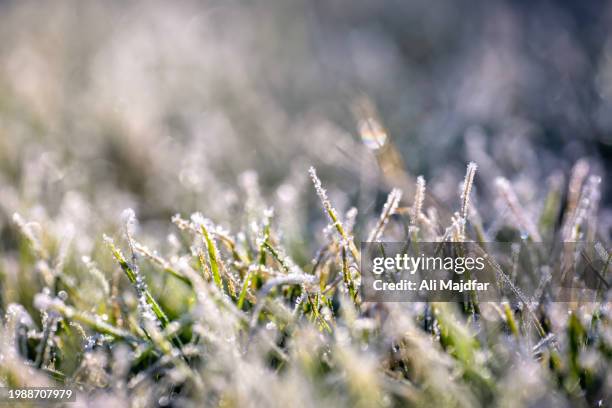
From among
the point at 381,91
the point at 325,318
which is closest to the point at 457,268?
the point at 325,318

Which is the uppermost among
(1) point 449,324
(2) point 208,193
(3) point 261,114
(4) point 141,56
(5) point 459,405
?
(4) point 141,56

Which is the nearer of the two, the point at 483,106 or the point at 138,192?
the point at 138,192

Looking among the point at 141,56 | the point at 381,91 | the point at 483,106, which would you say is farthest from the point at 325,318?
the point at 141,56

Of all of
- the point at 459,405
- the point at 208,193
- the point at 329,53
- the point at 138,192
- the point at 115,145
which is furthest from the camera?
the point at 329,53

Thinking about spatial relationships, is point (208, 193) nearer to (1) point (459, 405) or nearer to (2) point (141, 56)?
(1) point (459, 405)

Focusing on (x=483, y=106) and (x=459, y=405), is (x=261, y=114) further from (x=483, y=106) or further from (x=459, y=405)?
(x=459, y=405)

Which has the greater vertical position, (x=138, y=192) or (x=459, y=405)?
(x=138, y=192)

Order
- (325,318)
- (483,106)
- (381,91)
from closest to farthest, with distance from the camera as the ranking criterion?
(325,318) → (483,106) → (381,91)
